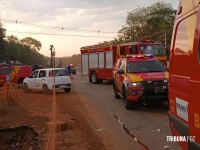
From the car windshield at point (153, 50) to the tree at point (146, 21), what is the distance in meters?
45.8

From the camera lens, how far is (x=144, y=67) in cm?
1390

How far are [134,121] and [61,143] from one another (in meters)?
3.22

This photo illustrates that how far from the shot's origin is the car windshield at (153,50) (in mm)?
23022

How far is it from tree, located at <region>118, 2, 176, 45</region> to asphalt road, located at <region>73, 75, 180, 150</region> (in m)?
57.0

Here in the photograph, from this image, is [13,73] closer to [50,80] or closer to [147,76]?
[50,80]

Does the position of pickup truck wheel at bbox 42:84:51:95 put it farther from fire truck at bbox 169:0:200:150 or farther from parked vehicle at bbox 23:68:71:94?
fire truck at bbox 169:0:200:150

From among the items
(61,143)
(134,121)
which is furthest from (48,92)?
(61,143)

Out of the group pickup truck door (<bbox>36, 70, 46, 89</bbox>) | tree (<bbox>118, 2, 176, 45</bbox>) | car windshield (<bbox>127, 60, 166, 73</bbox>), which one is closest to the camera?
car windshield (<bbox>127, 60, 166, 73</bbox>)

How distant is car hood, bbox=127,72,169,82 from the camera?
12.3 metres

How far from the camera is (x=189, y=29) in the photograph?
160 inches

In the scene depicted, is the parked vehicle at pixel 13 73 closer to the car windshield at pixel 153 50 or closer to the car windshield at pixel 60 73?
the car windshield at pixel 60 73

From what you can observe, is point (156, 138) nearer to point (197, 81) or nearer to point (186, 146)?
point (186, 146)

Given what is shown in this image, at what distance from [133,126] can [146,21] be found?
66.1 metres

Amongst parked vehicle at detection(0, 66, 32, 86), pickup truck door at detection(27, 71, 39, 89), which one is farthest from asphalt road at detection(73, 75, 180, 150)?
parked vehicle at detection(0, 66, 32, 86)
